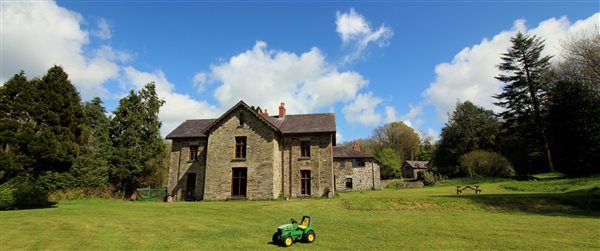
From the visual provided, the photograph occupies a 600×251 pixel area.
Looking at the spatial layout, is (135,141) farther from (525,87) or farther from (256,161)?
(525,87)

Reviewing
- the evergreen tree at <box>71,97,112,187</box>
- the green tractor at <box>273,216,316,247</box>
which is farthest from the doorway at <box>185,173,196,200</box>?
the green tractor at <box>273,216,316,247</box>

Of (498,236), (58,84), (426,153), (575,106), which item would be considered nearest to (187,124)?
(58,84)

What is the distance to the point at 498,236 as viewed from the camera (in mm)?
10539

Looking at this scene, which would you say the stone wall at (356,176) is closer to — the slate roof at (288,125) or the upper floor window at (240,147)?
the slate roof at (288,125)

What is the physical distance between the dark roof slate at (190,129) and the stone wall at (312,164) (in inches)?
358

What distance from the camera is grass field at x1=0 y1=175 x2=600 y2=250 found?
31.9 feet

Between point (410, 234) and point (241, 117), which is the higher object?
point (241, 117)

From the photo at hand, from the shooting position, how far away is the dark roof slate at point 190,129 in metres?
31.4

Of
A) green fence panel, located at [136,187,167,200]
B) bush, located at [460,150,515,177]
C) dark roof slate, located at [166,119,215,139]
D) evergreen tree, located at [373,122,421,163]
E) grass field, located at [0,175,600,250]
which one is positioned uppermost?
evergreen tree, located at [373,122,421,163]

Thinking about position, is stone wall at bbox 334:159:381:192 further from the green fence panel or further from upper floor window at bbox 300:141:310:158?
the green fence panel

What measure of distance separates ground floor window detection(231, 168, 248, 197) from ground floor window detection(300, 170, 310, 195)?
515 cm

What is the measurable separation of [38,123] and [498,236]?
24830 mm

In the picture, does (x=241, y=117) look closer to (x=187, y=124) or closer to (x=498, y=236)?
(x=187, y=124)

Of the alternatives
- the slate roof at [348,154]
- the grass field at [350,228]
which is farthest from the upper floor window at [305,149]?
the slate roof at [348,154]
